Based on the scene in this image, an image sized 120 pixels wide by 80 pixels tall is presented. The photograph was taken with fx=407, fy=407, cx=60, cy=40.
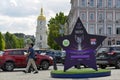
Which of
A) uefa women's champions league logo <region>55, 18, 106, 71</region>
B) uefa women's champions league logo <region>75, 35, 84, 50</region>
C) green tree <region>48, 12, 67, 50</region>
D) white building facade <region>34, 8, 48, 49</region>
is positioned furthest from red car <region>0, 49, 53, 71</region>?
white building facade <region>34, 8, 48, 49</region>

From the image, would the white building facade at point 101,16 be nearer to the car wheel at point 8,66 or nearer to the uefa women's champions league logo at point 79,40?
the car wheel at point 8,66

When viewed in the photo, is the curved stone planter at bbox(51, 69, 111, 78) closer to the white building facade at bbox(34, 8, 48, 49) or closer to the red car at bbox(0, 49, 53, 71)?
the red car at bbox(0, 49, 53, 71)

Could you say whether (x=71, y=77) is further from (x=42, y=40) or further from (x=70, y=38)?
(x=42, y=40)

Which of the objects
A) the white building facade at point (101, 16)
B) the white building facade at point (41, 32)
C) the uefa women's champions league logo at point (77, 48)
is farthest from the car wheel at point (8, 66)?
the white building facade at point (41, 32)

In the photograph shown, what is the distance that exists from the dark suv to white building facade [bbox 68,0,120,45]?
235ft

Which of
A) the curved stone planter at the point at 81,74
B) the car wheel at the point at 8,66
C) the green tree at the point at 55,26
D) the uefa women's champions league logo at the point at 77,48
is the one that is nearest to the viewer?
the curved stone planter at the point at 81,74

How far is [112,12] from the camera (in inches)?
4023

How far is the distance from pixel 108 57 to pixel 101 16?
73728 millimetres

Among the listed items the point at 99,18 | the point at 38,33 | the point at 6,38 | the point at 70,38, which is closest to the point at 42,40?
the point at 38,33

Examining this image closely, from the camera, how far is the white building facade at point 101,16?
334 feet

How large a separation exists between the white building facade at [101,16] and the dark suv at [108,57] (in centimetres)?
7166

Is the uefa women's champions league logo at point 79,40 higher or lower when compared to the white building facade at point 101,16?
lower

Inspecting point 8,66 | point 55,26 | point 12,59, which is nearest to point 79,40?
point 12,59

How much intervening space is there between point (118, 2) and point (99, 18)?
629cm
